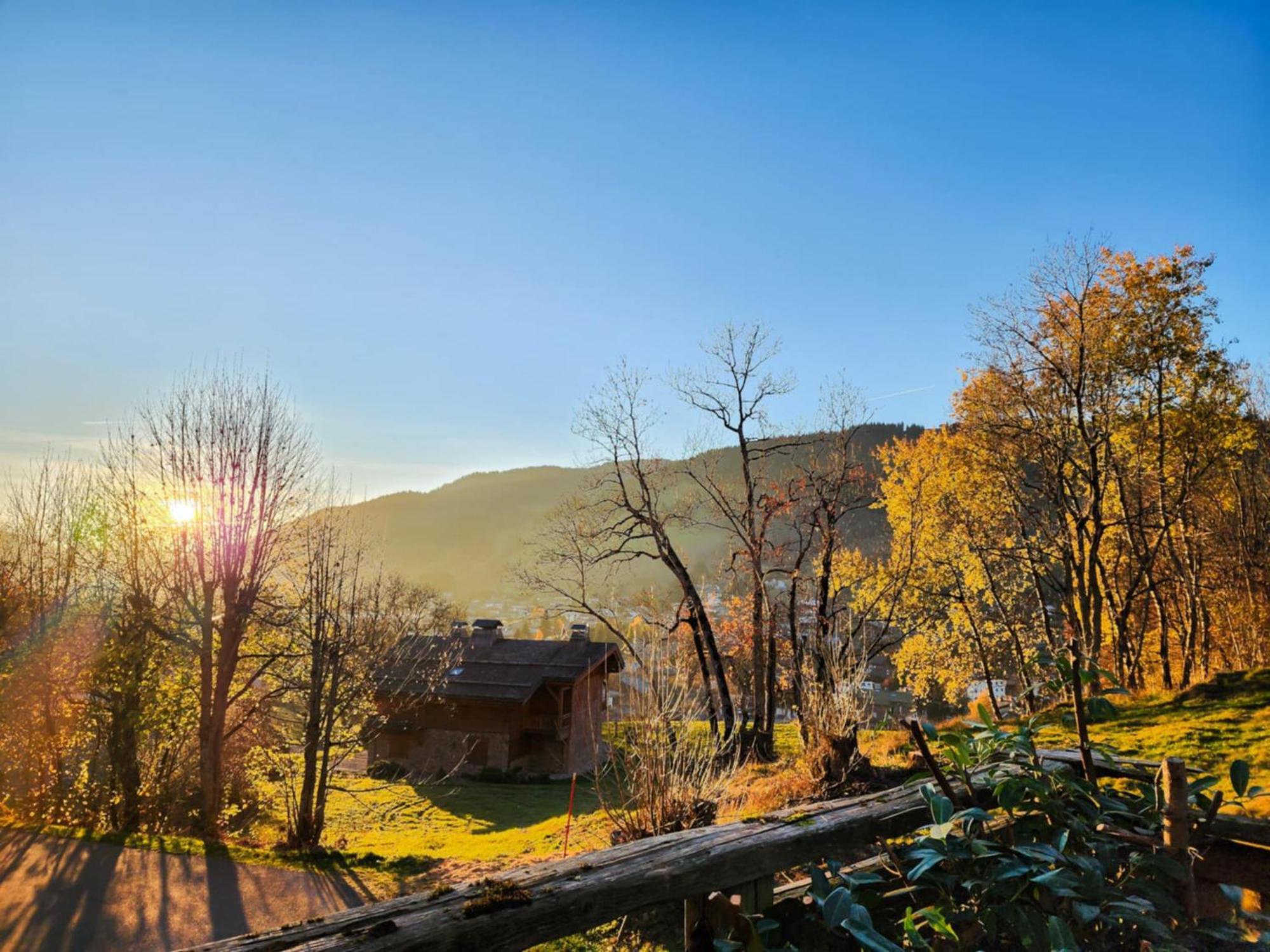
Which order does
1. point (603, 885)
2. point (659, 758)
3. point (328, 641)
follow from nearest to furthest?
point (603, 885) → point (659, 758) → point (328, 641)

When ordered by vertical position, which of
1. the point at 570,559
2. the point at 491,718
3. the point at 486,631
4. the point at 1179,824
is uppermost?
the point at 570,559

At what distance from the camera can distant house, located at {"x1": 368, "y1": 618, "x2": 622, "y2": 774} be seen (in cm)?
2089

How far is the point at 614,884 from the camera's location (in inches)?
91.9

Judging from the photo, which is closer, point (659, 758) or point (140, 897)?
point (659, 758)

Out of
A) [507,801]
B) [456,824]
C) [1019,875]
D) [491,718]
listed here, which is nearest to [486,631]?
[491,718]

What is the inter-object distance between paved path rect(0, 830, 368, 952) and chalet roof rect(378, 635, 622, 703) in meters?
11.1

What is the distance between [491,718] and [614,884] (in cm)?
2028

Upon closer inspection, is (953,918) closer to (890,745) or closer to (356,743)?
(890,745)

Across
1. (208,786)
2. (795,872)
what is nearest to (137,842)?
(208,786)

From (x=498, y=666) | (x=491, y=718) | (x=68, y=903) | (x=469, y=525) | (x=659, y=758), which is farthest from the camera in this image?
(x=469, y=525)

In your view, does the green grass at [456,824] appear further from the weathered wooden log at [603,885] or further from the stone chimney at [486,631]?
the stone chimney at [486,631]

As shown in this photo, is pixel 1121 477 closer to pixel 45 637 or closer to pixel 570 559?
pixel 570 559

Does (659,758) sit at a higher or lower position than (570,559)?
lower

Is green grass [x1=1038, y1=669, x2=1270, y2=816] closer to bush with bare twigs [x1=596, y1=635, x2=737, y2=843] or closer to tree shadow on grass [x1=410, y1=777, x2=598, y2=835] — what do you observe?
bush with bare twigs [x1=596, y1=635, x2=737, y2=843]
